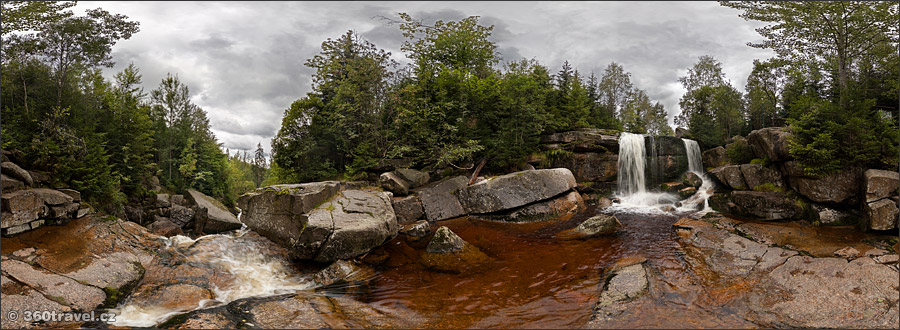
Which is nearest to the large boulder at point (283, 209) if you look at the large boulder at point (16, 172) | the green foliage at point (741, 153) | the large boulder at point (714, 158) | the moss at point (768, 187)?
the large boulder at point (16, 172)

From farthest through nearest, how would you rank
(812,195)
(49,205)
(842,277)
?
(812,195) < (49,205) < (842,277)

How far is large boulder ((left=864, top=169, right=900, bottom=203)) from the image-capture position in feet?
32.6

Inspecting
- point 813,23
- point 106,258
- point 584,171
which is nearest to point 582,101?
point 584,171

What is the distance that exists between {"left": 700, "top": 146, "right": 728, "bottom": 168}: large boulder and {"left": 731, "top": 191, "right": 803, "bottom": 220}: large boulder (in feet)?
31.9

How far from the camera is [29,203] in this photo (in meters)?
8.02

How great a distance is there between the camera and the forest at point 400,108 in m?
11.1

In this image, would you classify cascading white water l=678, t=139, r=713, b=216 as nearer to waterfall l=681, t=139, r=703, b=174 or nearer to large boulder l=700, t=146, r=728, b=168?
waterfall l=681, t=139, r=703, b=174

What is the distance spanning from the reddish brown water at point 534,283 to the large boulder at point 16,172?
33.2 feet

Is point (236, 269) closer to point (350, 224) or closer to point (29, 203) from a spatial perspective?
point (350, 224)

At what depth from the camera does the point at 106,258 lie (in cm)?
775

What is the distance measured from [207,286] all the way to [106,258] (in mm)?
2451

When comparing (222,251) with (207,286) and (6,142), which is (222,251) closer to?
(207,286)

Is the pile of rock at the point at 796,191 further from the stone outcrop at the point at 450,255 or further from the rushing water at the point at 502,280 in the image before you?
the stone outcrop at the point at 450,255

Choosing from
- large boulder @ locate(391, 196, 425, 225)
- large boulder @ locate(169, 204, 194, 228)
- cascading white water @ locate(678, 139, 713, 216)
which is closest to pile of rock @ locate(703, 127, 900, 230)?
cascading white water @ locate(678, 139, 713, 216)
